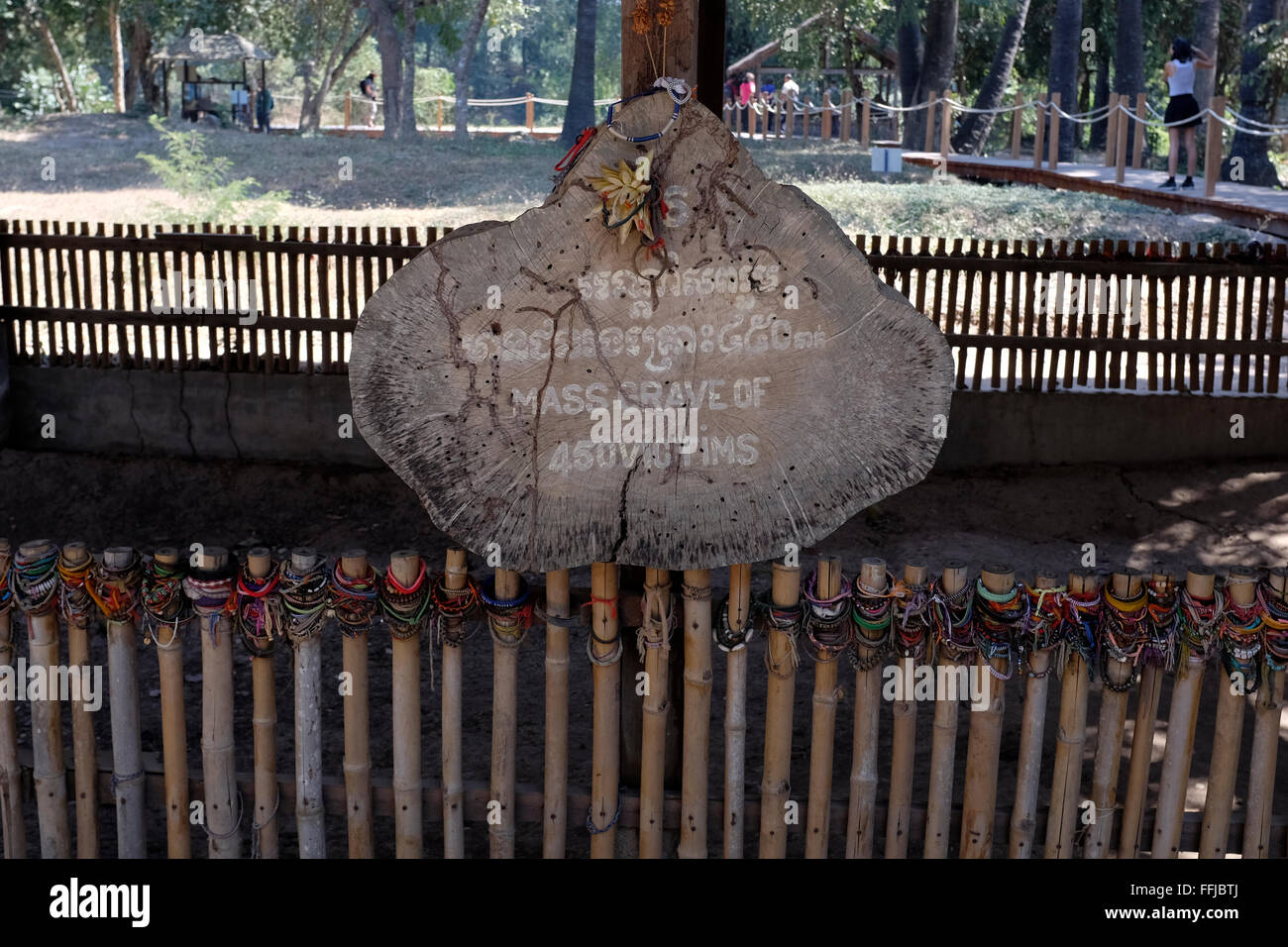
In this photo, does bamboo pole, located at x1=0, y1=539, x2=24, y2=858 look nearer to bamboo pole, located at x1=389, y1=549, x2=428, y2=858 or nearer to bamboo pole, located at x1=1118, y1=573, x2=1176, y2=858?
bamboo pole, located at x1=389, y1=549, x2=428, y2=858

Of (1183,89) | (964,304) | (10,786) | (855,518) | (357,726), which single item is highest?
(1183,89)

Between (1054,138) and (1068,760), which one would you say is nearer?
(1068,760)

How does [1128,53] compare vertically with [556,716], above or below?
above

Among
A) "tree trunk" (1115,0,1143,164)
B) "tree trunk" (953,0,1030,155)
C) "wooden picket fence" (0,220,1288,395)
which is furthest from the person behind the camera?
"tree trunk" (953,0,1030,155)

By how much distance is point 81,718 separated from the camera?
373 cm

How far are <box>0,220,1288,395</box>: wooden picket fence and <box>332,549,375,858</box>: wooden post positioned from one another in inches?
200

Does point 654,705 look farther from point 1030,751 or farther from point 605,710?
point 1030,751

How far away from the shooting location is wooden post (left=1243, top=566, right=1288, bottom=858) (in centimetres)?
360

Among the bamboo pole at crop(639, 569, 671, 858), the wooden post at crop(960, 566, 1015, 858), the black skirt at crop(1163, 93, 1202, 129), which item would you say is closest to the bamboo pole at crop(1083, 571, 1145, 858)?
the wooden post at crop(960, 566, 1015, 858)

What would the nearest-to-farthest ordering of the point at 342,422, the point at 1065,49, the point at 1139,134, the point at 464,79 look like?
the point at 342,422
the point at 1139,134
the point at 1065,49
the point at 464,79

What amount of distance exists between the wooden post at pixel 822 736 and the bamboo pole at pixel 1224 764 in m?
1.00

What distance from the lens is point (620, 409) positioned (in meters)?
3.28

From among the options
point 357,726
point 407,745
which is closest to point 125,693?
point 357,726

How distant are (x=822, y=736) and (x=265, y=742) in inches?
59.0
